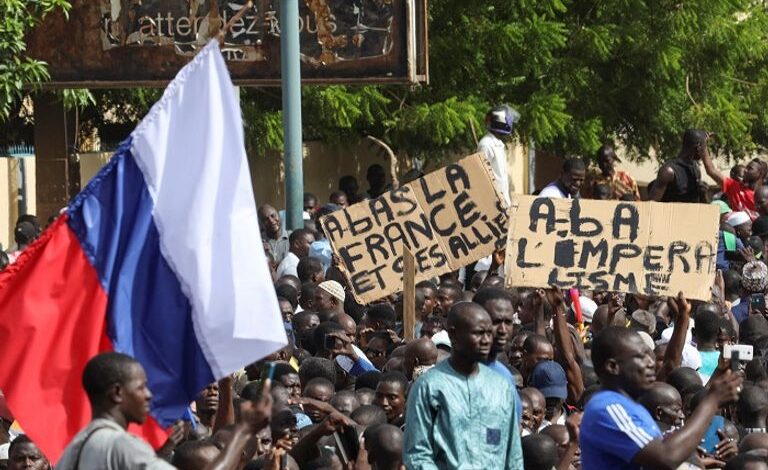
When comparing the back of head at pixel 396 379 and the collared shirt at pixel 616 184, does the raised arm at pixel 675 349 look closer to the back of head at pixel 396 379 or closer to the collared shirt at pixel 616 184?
the back of head at pixel 396 379

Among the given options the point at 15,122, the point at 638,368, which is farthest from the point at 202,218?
the point at 15,122

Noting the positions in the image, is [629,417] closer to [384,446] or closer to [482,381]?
[482,381]

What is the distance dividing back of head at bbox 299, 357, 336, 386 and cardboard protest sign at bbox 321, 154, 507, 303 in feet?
6.14

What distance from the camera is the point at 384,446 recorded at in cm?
853

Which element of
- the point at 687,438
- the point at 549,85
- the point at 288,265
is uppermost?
the point at 549,85

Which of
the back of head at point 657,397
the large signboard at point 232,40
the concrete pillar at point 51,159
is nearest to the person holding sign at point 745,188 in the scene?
the large signboard at point 232,40

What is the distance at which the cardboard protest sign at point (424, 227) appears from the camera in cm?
1266

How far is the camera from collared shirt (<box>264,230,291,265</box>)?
1492cm

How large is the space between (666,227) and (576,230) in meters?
0.54

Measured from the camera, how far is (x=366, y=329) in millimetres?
12406

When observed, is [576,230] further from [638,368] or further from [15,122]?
[15,122]

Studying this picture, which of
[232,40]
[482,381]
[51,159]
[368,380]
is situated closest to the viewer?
[482,381]

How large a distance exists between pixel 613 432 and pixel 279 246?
839cm

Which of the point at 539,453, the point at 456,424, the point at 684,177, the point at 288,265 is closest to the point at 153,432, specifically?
the point at 456,424
